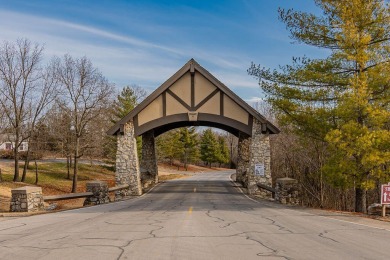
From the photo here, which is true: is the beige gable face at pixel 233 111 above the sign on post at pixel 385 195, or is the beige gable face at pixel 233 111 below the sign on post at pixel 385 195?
above

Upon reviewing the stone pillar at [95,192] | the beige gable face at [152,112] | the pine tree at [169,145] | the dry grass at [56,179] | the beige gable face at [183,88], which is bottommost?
the dry grass at [56,179]

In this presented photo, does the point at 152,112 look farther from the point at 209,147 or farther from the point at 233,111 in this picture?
the point at 209,147

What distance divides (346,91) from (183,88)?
37.4ft

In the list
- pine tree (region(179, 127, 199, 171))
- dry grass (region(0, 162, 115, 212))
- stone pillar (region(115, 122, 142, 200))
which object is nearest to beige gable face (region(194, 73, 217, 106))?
stone pillar (region(115, 122, 142, 200))

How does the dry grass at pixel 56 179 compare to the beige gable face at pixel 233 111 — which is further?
the dry grass at pixel 56 179

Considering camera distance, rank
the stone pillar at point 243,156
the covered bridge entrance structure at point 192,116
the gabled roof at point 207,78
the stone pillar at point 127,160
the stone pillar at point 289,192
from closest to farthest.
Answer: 1. the stone pillar at point 289,192
2. the gabled roof at point 207,78
3. the covered bridge entrance structure at point 192,116
4. the stone pillar at point 127,160
5. the stone pillar at point 243,156

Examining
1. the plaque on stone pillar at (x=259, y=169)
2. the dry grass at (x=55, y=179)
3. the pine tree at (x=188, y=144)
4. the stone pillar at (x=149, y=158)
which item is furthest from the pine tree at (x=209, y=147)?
the plaque on stone pillar at (x=259, y=169)

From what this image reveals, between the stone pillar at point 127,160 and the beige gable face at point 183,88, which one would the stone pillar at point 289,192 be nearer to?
the beige gable face at point 183,88

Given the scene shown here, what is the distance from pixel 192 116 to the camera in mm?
26641

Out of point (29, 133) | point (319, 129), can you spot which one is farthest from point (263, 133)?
point (29, 133)

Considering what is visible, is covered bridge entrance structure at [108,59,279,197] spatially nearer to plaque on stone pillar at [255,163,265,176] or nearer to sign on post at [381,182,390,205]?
plaque on stone pillar at [255,163,265,176]

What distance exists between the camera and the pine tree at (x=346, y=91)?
1641cm

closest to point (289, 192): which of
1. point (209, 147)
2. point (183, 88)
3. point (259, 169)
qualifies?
point (259, 169)

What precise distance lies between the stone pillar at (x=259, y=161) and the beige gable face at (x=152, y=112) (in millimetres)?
6383
